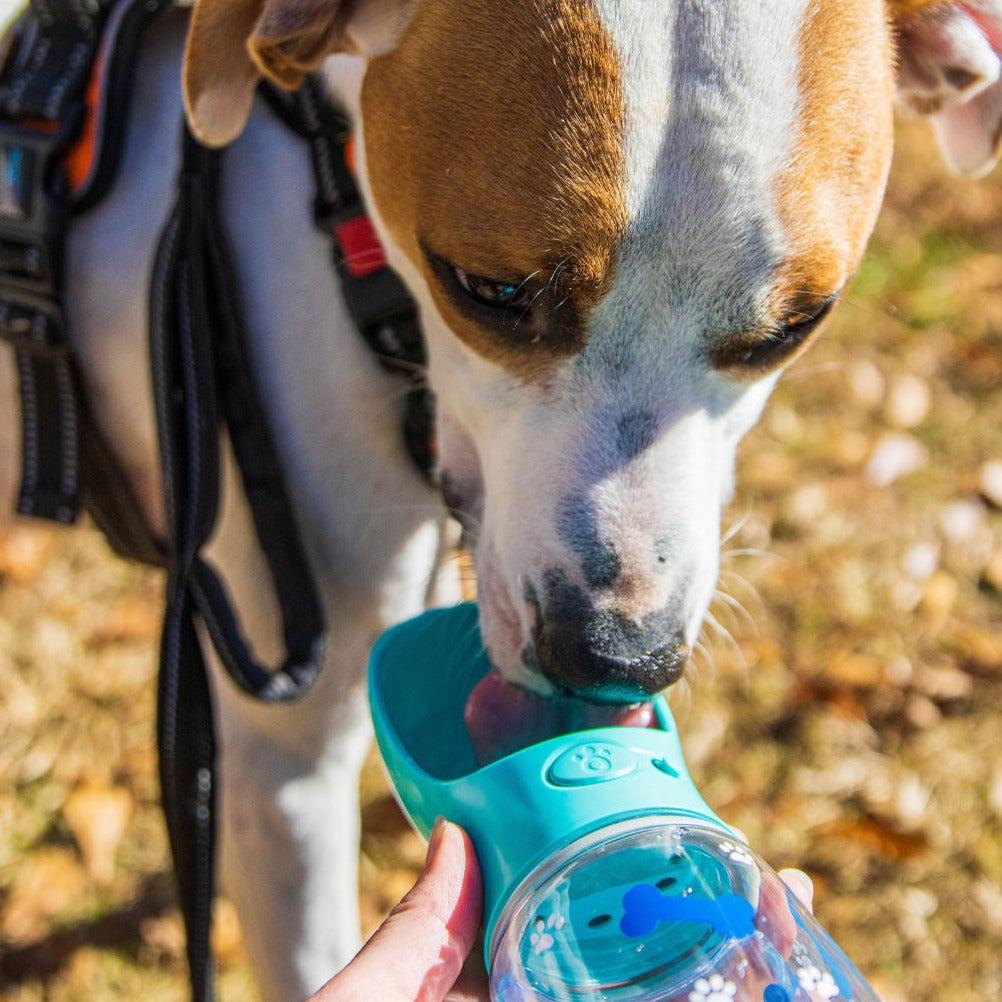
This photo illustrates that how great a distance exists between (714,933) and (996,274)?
11.5ft

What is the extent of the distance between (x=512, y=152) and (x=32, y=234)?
839mm

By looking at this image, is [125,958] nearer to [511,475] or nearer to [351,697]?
[351,697]

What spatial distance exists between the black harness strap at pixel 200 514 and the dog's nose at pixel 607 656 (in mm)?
517

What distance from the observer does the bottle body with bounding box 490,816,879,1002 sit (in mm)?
1229

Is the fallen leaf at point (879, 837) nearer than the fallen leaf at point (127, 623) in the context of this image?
Yes

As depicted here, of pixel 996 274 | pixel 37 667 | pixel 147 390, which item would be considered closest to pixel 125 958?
pixel 37 667

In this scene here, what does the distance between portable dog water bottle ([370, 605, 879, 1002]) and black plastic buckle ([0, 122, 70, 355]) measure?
106 cm

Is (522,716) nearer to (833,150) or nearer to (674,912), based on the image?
(674,912)

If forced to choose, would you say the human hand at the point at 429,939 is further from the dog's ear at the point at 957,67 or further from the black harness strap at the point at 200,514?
the dog's ear at the point at 957,67

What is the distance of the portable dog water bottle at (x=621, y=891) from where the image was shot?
123 cm

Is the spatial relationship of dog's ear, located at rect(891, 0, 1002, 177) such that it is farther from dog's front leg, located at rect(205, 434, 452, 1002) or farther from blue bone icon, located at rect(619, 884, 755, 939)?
blue bone icon, located at rect(619, 884, 755, 939)

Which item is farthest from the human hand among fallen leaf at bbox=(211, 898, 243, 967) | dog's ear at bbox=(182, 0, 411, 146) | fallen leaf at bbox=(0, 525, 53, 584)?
fallen leaf at bbox=(0, 525, 53, 584)

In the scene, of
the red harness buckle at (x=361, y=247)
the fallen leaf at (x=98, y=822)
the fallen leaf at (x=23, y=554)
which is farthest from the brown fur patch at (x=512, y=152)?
the fallen leaf at (x=23, y=554)

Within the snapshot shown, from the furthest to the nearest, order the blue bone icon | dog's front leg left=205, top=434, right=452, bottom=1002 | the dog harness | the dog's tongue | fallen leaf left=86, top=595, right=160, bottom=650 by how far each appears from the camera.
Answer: fallen leaf left=86, top=595, right=160, bottom=650 < dog's front leg left=205, top=434, right=452, bottom=1002 < the dog harness < the dog's tongue < the blue bone icon
